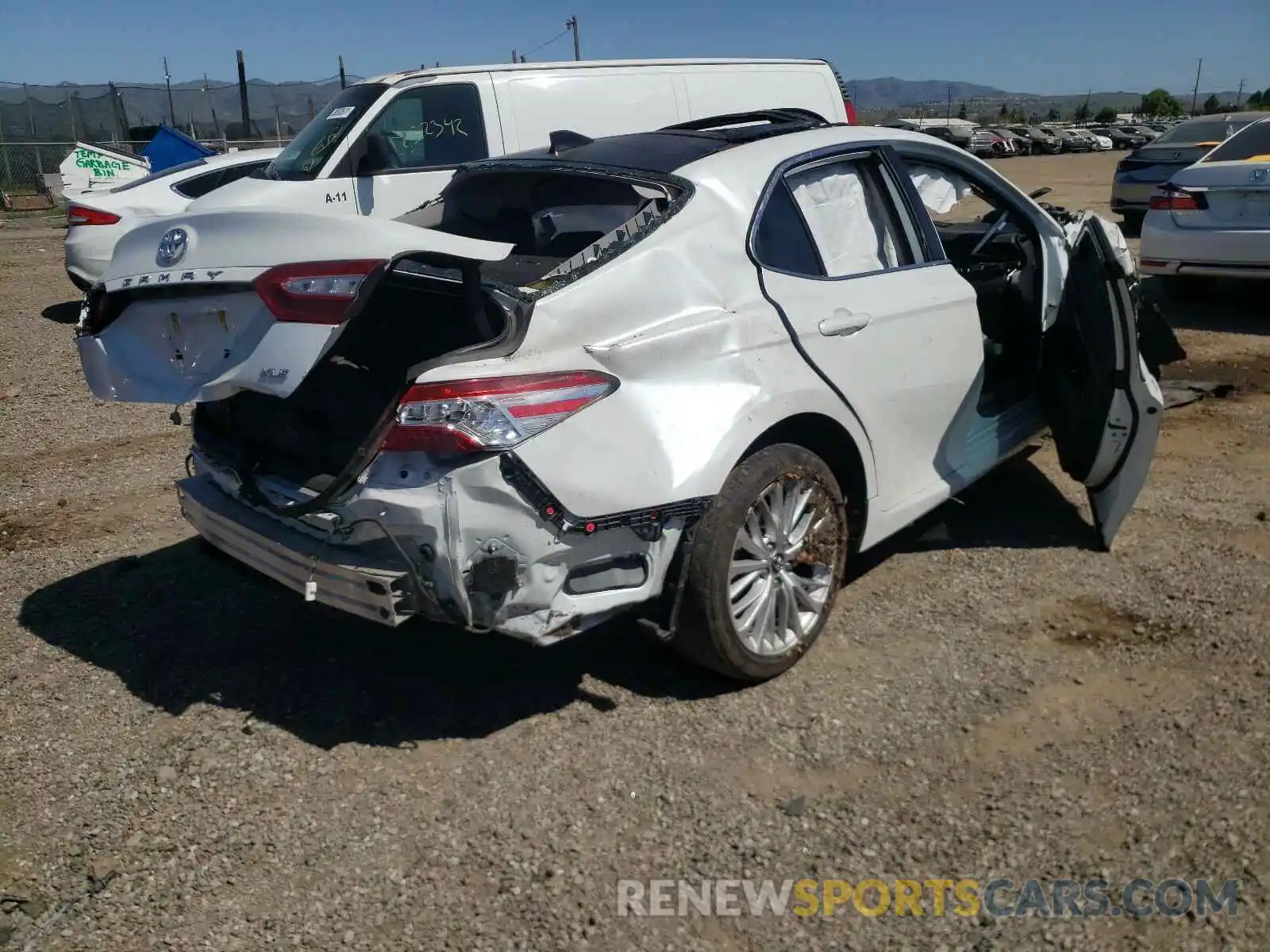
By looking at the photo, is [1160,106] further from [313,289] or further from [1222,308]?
[313,289]

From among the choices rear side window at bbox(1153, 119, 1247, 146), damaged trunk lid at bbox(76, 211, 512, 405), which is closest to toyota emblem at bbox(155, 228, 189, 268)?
damaged trunk lid at bbox(76, 211, 512, 405)

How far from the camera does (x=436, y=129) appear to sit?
8.45 meters

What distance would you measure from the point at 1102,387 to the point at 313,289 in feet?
10.0

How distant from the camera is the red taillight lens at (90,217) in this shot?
33.0ft

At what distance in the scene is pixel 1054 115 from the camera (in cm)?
8169

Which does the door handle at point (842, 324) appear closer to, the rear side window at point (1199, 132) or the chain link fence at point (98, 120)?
the rear side window at point (1199, 132)

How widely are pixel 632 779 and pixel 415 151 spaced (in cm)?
654

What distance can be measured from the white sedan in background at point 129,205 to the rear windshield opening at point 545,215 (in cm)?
637

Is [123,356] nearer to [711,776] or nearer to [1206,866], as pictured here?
[711,776]

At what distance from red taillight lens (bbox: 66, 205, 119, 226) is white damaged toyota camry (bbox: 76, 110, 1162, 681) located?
6.88 m

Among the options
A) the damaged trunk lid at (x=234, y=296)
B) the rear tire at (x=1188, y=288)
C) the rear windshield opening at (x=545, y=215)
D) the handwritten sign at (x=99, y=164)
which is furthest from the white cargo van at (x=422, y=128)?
the handwritten sign at (x=99, y=164)

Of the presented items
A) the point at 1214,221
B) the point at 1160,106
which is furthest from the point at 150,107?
the point at 1160,106

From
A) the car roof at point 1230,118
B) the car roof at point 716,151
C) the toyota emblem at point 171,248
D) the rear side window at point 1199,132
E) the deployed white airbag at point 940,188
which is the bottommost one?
the rear side window at point 1199,132

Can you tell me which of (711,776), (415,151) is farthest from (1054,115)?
(711,776)
